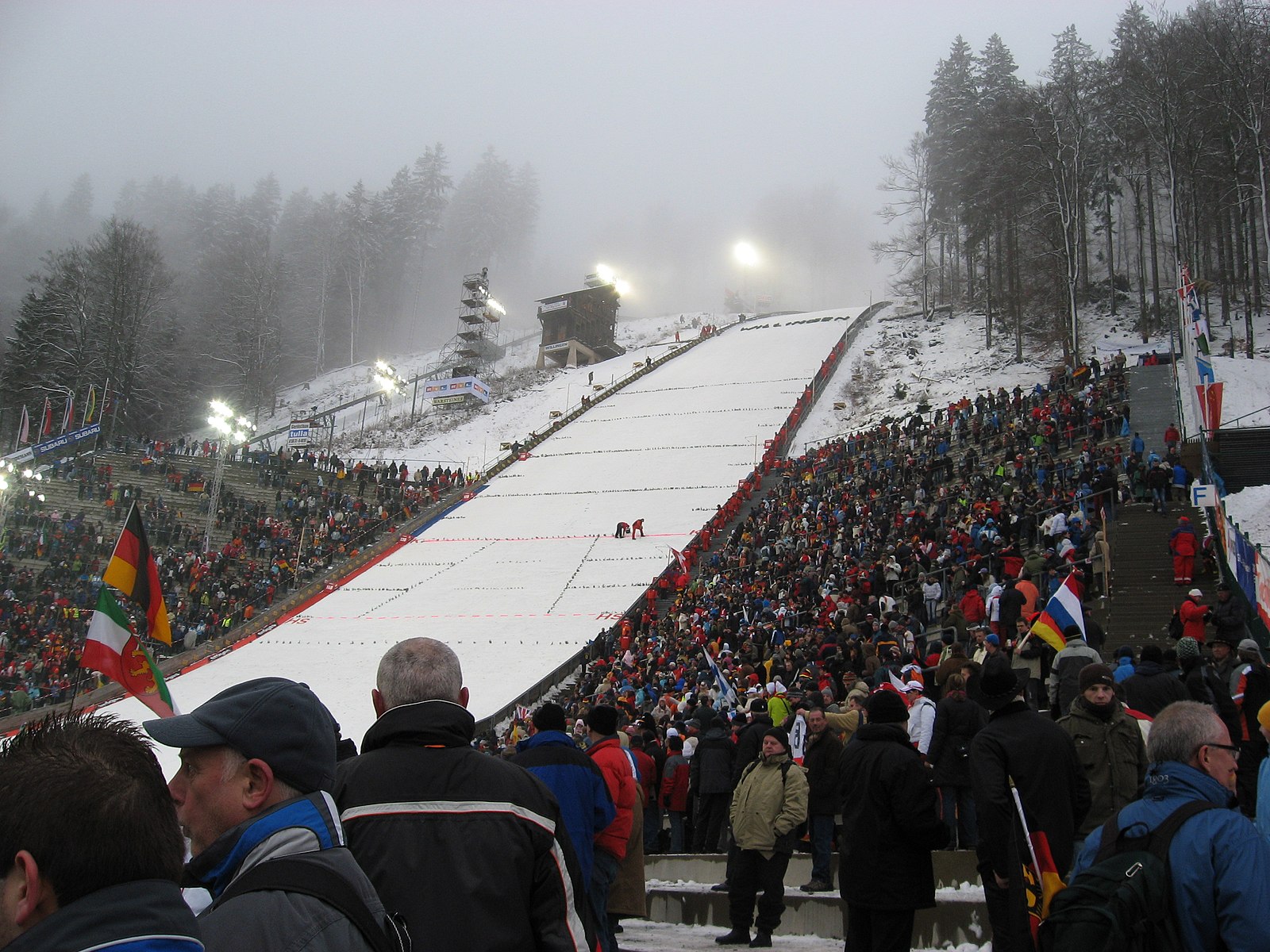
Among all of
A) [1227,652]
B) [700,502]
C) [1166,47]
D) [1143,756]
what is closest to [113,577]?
[1143,756]

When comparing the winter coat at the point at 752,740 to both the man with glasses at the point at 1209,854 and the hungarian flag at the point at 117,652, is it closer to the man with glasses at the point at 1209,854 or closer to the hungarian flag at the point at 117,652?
the man with glasses at the point at 1209,854

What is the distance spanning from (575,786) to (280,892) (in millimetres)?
2757

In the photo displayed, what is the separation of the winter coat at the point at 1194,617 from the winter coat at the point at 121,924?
12.1m

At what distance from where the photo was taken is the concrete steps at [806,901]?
6.28m

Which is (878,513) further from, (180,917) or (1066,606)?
(180,917)

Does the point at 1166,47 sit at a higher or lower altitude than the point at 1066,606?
higher

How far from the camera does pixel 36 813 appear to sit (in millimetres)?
1644

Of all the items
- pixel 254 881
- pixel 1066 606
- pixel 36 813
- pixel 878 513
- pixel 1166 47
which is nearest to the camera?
pixel 36 813

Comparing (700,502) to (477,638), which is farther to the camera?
(700,502)

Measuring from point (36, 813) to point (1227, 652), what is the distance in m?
8.68

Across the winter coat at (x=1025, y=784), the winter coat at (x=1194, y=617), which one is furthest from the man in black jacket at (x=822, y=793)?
the winter coat at (x=1194, y=617)

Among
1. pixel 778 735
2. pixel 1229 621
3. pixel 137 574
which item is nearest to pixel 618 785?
pixel 778 735

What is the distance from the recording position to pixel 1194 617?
38.1 feet

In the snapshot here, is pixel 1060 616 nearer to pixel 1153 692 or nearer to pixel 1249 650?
pixel 1249 650
